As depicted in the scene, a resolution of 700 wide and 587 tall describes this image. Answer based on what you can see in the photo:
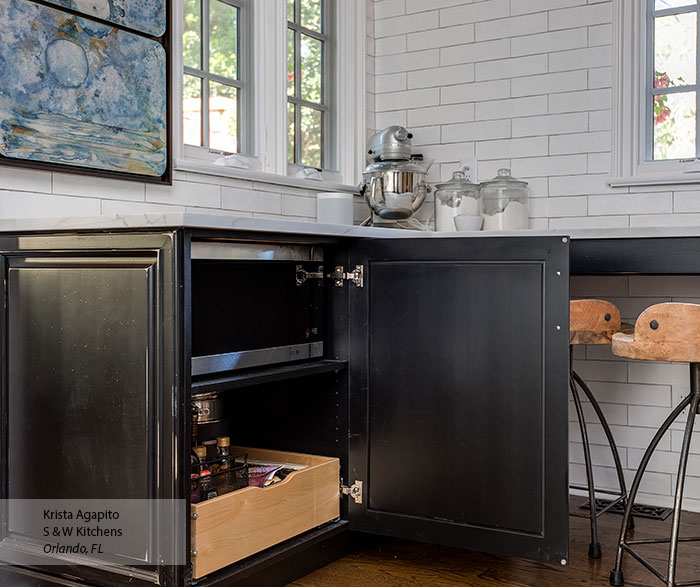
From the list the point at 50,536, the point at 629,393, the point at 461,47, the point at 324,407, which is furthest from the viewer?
the point at 461,47

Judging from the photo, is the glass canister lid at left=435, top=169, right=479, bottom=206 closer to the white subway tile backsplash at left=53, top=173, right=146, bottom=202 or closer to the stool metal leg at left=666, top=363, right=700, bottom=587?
the white subway tile backsplash at left=53, top=173, right=146, bottom=202

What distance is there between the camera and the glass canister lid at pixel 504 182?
3.69 meters

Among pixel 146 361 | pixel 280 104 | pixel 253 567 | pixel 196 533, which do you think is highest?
pixel 280 104

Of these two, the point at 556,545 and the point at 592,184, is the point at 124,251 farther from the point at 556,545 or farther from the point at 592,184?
the point at 592,184

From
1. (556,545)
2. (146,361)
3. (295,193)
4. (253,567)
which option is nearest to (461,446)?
(556,545)

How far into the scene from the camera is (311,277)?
2643mm

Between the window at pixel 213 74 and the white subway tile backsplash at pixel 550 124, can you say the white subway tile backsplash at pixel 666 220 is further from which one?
the window at pixel 213 74

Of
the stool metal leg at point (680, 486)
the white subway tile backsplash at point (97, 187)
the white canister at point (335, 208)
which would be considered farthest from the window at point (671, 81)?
the white subway tile backsplash at point (97, 187)

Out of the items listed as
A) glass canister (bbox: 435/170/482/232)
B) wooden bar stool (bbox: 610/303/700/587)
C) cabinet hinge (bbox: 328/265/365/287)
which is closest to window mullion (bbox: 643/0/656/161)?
glass canister (bbox: 435/170/482/232)

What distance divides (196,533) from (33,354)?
0.64 m

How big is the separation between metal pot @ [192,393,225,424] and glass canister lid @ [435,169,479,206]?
1638 millimetres

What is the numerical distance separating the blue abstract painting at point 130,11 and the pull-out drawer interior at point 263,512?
1409 mm

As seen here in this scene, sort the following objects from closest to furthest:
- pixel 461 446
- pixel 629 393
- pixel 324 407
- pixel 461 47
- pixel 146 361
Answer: pixel 146 361
pixel 461 446
pixel 324 407
pixel 629 393
pixel 461 47

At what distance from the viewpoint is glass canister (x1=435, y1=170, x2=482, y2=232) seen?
146 inches
